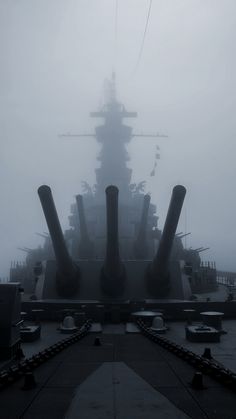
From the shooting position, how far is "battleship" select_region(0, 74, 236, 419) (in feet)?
8.70

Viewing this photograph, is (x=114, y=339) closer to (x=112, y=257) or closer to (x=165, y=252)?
(x=112, y=257)

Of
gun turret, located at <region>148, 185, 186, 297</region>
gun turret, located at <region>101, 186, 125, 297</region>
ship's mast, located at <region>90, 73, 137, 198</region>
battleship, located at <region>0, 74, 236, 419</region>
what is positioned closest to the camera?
battleship, located at <region>0, 74, 236, 419</region>

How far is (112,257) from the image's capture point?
834cm

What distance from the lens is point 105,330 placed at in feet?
22.9

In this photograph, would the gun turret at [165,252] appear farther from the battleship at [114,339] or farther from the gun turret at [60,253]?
the gun turret at [60,253]

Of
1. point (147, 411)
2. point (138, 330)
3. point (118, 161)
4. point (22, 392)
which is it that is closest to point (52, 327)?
point (138, 330)

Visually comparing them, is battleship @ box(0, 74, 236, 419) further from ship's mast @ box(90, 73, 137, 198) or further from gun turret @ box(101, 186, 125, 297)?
ship's mast @ box(90, 73, 137, 198)

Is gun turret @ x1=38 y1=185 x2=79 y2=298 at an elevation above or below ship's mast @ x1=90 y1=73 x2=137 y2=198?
below

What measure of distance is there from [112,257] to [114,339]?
2.58 meters

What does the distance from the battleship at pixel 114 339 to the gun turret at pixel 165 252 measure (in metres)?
0.02

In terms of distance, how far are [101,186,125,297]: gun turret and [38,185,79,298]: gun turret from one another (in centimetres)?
61

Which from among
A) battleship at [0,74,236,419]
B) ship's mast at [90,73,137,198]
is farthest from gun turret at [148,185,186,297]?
ship's mast at [90,73,137,198]

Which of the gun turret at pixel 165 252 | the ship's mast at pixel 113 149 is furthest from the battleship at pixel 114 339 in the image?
the ship's mast at pixel 113 149

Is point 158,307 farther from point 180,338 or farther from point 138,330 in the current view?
point 180,338
